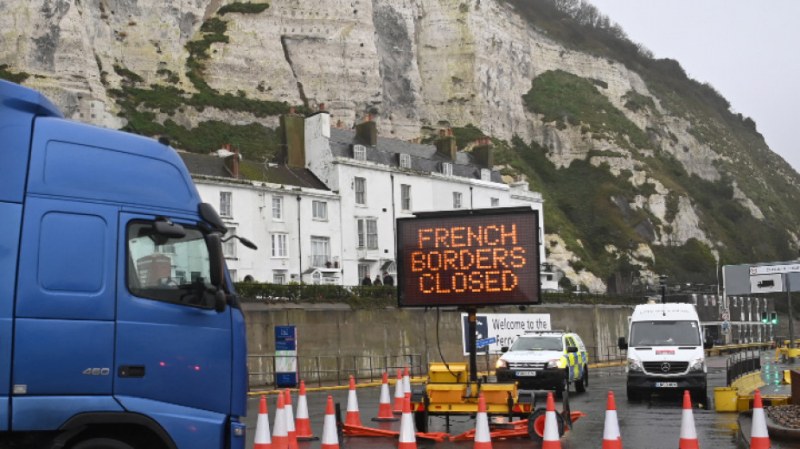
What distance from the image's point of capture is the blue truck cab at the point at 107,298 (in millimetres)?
7965

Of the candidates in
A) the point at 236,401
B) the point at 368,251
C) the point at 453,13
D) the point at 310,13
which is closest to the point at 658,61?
the point at 453,13

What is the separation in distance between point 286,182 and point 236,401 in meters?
44.8

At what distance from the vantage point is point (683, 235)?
105m

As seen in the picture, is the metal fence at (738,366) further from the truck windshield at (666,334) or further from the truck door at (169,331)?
the truck door at (169,331)

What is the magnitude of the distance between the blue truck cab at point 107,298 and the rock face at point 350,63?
6935 centimetres

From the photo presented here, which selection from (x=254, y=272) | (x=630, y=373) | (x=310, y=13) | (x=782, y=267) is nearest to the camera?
(x=630, y=373)

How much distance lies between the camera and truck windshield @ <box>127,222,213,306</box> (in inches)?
346

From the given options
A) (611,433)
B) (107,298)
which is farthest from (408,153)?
(107,298)

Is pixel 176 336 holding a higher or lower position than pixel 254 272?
lower

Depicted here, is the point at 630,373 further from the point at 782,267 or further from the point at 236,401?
the point at 782,267

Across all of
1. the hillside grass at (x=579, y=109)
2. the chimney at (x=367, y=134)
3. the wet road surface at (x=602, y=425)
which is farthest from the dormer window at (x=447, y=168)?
the hillside grass at (x=579, y=109)

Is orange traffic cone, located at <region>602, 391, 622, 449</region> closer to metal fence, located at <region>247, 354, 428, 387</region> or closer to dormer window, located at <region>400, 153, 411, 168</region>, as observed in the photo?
metal fence, located at <region>247, 354, 428, 387</region>

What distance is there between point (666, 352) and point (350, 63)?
79249 millimetres

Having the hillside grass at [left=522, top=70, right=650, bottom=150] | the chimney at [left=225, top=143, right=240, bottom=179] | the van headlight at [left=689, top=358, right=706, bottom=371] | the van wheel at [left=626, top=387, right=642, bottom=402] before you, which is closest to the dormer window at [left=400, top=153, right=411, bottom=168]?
the chimney at [left=225, top=143, right=240, bottom=179]
